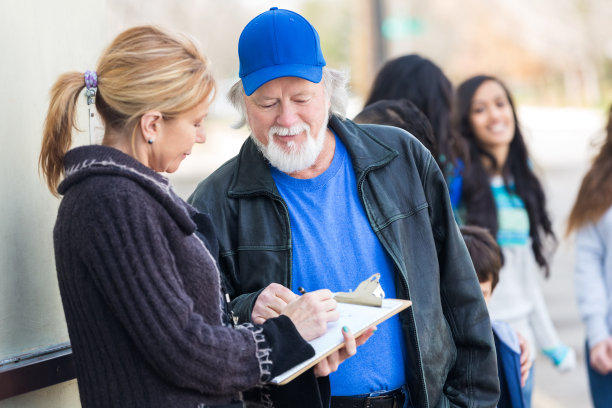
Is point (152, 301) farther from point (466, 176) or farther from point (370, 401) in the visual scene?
point (466, 176)

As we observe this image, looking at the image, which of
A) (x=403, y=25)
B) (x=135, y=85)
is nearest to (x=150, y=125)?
(x=135, y=85)

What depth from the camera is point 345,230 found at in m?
2.24

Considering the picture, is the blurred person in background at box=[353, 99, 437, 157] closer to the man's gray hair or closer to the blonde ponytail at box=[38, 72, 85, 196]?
the man's gray hair

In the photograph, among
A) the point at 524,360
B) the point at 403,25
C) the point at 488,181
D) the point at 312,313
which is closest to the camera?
the point at 312,313

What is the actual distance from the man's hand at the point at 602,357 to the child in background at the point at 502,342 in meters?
0.58

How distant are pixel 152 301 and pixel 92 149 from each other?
0.38 meters

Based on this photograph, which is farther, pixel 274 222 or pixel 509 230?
pixel 509 230

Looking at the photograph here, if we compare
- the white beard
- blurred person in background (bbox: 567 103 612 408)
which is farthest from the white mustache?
blurred person in background (bbox: 567 103 612 408)

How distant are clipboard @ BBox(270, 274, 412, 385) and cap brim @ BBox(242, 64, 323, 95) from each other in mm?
661

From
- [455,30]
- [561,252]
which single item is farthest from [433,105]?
[455,30]

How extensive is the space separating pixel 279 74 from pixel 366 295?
27.6 inches

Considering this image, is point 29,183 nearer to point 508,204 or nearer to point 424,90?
point 424,90

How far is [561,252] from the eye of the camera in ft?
31.7

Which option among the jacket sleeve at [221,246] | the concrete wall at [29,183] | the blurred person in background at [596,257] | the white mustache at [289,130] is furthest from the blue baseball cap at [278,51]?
the blurred person in background at [596,257]
